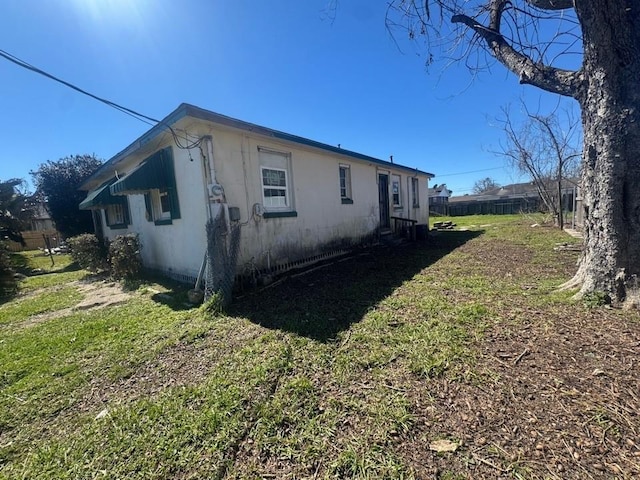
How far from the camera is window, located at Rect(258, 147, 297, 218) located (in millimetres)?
6539

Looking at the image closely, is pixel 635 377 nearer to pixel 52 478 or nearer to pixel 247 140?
pixel 52 478

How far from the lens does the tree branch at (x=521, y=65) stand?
3.71m

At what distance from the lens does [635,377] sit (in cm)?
216

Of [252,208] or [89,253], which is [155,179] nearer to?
[252,208]

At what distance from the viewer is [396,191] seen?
13062mm

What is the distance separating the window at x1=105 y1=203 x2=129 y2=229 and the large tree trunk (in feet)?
36.9

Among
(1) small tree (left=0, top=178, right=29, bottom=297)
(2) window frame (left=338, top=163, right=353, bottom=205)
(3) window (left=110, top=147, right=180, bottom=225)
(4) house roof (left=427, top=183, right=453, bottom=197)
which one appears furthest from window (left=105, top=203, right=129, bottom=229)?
(4) house roof (left=427, top=183, right=453, bottom=197)

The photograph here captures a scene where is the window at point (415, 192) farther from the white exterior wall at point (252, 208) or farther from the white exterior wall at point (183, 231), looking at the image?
the white exterior wall at point (183, 231)

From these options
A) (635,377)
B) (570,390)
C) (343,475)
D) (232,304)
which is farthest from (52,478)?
(635,377)

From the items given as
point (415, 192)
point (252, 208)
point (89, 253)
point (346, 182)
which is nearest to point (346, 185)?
point (346, 182)

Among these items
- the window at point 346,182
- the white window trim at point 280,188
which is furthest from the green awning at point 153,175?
the window at point 346,182

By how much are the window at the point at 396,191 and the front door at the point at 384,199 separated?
1.76 feet

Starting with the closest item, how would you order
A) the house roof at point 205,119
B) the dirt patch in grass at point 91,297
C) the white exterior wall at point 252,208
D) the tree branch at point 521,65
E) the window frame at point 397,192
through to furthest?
the tree branch at point 521,65, the house roof at point 205,119, the dirt patch in grass at point 91,297, the white exterior wall at point 252,208, the window frame at point 397,192

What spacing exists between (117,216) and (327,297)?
969cm
